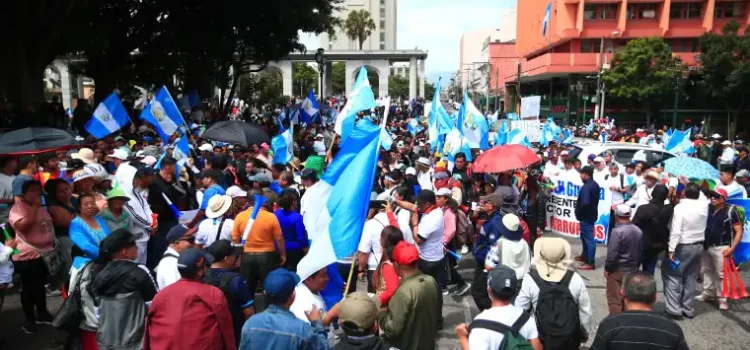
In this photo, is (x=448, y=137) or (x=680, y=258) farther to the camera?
(x=448, y=137)

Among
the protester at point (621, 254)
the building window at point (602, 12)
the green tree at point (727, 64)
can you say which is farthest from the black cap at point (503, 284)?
the building window at point (602, 12)

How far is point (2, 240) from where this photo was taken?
5.82 meters

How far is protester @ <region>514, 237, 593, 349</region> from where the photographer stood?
4.13 meters

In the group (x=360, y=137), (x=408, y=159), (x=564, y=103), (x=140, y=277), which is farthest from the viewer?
(x=564, y=103)

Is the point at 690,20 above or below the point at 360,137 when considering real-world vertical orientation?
above

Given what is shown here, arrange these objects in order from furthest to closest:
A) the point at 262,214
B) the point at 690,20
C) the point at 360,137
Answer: the point at 690,20
the point at 262,214
the point at 360,137

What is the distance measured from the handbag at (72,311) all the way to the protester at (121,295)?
0.17 metres

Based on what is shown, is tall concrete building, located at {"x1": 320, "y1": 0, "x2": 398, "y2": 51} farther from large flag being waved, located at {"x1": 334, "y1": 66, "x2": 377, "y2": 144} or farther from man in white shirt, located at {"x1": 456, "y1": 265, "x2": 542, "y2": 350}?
man in white shirt, located at {"x1": 456, "y1": 265, "x2": 542, "y2": 350}

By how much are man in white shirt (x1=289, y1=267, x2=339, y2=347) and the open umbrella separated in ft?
13.0

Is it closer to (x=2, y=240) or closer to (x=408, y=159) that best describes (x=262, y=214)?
(x=2, y=240)

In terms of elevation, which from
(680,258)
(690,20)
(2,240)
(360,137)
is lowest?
(680,258)

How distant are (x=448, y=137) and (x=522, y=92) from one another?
54846 mm

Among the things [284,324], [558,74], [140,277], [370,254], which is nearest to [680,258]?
[370,254]

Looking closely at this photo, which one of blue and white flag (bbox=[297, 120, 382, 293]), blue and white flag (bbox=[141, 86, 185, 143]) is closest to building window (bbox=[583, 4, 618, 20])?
blue and white flag (bbox=[141, 86, 185, 143])
